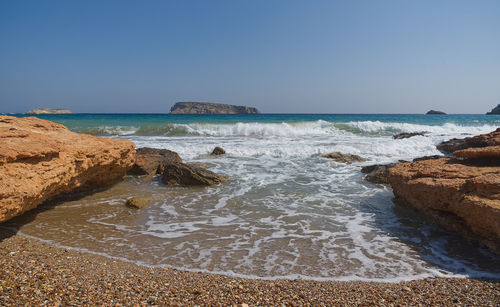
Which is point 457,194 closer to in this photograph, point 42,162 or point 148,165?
point 42,162

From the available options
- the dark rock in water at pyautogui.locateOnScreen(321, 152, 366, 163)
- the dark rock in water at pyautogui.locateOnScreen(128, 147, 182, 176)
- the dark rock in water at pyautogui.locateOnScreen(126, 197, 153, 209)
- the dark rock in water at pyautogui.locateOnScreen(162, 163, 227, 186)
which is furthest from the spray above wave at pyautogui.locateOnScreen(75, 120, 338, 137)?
the dark rock in water at pyautogui.locateOnScreen(126, 197, 153, 209)

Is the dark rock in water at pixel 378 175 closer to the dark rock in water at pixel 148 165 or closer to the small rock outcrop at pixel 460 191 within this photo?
the small rock outcrop at pixel 460 191

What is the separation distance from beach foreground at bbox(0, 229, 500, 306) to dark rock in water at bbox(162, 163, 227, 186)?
3.54 metres

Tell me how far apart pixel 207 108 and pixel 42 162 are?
79.4 meters

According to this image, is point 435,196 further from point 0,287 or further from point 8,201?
point 8,201

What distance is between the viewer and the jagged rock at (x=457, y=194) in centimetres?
325

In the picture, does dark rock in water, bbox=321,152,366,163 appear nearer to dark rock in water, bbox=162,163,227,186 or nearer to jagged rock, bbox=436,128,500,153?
jagged rock, bbox=436,128,500,153

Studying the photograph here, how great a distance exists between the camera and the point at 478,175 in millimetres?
4039

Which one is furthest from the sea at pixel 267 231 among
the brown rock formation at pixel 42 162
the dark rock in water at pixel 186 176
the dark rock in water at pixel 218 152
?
the dark rock in water at pixel 218 152

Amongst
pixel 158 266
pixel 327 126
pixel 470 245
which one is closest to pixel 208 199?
pixel 158 266

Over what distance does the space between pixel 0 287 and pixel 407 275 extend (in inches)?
138

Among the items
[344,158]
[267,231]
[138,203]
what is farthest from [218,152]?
[267,231]

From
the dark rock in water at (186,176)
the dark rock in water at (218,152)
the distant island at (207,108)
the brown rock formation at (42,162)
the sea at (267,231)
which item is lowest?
the sea at (267,231)

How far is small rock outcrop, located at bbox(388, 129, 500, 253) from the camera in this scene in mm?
3270
